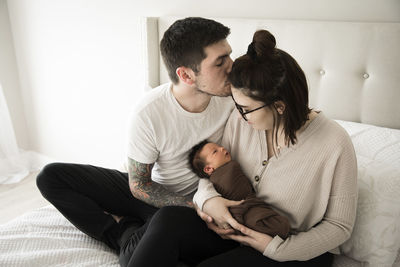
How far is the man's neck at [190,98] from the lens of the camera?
1408mm

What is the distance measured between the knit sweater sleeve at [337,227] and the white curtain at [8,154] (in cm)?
250

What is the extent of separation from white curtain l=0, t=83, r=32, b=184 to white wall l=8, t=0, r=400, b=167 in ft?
0.82

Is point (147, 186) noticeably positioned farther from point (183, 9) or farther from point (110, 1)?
point (110, 1)

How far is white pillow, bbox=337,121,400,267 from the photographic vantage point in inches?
44.0

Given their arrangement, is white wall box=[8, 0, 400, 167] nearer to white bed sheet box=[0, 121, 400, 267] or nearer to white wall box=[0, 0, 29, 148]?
white wall box=[0, 0, 29, 148]

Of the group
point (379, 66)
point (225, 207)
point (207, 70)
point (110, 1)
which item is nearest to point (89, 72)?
point (110, 1)

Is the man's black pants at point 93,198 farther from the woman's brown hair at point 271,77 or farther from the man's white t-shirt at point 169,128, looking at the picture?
the woman's brown hair at point 271,77

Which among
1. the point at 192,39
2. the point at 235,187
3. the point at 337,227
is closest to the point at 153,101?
the point at 192,39

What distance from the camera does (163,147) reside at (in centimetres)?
145

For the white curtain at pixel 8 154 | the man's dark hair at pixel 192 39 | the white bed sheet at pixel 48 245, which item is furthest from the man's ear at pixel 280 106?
the white curtain at pixel 8 154

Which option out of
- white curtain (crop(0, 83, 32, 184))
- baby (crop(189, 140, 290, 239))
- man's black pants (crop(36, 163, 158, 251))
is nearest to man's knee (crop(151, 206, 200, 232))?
baby (crop(189, 140, 290, 239))

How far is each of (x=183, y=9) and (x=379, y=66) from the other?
114cm

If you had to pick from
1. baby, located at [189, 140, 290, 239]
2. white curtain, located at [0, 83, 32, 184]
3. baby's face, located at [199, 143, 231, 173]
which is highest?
baby's face, located at [199, 143, 231, 173]

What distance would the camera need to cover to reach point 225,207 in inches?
48.9
